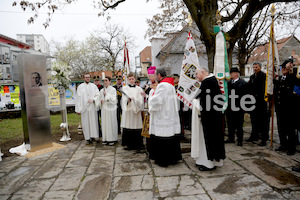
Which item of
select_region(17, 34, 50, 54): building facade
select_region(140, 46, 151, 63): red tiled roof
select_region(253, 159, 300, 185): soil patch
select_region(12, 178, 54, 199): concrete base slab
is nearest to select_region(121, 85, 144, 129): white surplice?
select_region(12, 178, 54, 199): concrete base slab

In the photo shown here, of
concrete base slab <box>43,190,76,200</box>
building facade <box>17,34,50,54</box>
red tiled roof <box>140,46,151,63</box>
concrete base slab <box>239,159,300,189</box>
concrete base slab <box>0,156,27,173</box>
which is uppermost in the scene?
building facade <box>17,34,50,54</box>

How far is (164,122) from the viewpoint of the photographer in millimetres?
3957

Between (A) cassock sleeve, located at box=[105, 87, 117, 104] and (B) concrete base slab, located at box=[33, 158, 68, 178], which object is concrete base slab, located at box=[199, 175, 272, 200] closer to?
(B) concrete base slab, located at box=[33, 158, 68, 178]

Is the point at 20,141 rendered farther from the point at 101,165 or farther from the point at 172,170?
the point at 172,170

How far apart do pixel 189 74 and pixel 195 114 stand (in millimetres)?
1996

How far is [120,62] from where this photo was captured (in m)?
29.5

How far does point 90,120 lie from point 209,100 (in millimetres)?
3806

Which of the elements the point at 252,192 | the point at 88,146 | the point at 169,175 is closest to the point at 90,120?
the point at 88,146

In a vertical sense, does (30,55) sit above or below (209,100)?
above

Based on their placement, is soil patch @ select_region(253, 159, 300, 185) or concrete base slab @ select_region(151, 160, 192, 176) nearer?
soil patch @ select_region(253, 159, 300, 185)

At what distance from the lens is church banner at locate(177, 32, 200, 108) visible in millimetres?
5445

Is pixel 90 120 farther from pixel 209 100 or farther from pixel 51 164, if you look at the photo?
pixel 209 100

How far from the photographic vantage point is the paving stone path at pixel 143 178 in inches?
118

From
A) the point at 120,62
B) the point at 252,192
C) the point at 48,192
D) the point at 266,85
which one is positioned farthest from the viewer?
the point at 120,62
